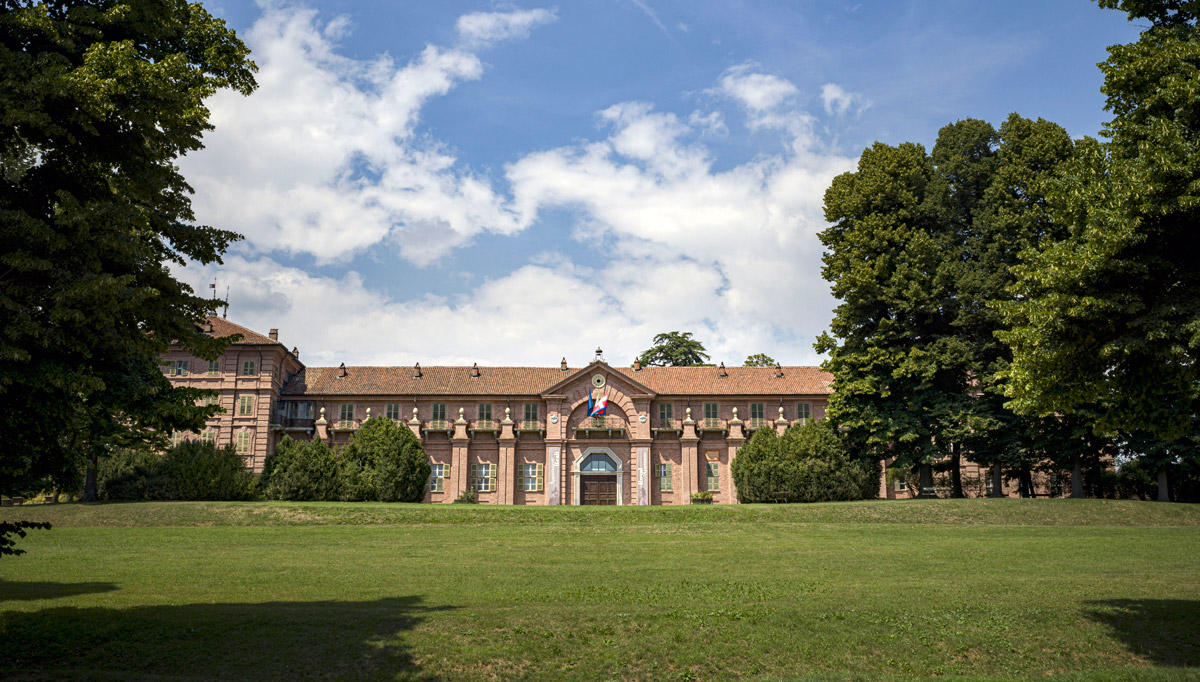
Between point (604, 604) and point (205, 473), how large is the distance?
31.6 m

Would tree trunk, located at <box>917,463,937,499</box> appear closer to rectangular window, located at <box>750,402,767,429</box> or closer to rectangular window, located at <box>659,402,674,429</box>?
rectangular window, located at <box>750,402,767,429</box>

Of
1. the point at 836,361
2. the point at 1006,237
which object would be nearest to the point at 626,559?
the point at 836,361

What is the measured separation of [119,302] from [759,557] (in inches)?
680

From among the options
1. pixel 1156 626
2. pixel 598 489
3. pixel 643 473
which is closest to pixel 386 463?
pixel 598 489

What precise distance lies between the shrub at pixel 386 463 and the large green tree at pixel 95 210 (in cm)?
2913

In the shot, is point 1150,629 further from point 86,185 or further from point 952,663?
point 86,185

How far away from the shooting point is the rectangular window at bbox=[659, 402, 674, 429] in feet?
162

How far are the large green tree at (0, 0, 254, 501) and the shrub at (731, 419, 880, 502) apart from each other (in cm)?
3137

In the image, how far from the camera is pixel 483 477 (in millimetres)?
48344

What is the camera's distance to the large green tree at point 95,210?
10297 millimetres

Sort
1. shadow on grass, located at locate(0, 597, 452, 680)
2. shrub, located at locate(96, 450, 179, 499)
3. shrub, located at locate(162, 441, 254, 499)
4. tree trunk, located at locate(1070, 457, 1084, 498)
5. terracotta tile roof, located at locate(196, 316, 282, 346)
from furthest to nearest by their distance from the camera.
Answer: terracotta tile roof, located at locate(196, 316, 282, 346) < shrub, located at locate(162, 441, 254, 499) < shrub, located at locate(96, 450, 179, 499) < tree trunk, located at locate(1070, 457, 1084, 498) < shadow on grass, located at locate(0, 597, 452, 680)

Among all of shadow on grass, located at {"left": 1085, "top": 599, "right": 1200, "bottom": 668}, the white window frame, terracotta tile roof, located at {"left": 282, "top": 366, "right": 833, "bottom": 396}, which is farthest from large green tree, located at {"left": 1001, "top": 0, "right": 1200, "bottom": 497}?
the white window frame

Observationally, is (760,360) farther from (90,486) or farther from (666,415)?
(90,486)

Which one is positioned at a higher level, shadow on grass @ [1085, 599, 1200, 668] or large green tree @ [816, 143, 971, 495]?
large green tree @ [816, 143, 971, 495]
